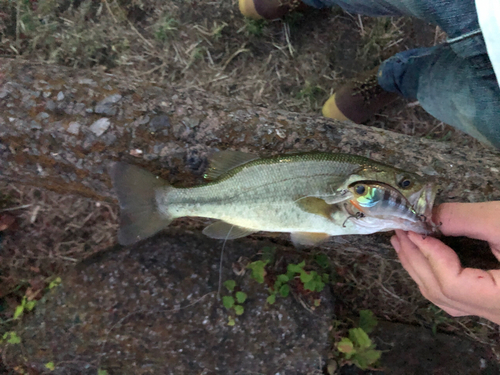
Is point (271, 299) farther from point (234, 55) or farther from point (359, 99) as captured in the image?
point (234, 55)

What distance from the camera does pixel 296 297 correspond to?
309cm

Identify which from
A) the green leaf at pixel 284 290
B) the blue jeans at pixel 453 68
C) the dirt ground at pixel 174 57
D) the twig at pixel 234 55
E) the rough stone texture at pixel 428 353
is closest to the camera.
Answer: the blue jeans at pixel 453 68

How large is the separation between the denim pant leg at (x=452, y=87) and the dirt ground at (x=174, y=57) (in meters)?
0.80

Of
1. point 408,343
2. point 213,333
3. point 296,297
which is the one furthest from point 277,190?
point 408,343

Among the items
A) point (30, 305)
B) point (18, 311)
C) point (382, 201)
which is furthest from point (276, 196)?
point (18, 311)

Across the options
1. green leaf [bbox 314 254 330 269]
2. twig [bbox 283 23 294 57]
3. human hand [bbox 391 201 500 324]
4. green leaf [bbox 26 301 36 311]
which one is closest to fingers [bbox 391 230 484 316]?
human hand [bbox 391 201 500 324]

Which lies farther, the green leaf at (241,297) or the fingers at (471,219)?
the green leaf at (241,297)

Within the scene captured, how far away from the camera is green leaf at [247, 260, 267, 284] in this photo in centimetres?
300

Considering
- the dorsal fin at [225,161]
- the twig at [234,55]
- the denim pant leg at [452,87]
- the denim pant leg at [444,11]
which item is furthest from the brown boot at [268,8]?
the dorsal fin at [225,161]

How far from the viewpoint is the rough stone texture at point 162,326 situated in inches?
117

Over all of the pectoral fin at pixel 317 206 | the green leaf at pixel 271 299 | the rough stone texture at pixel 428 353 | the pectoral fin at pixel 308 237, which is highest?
the pectoral fin at pixel 317 206

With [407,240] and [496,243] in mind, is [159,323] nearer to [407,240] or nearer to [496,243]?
[407,240]

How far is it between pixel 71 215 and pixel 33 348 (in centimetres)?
126

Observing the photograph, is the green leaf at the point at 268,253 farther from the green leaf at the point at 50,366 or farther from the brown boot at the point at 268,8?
the brown boot at the point at 268,8
